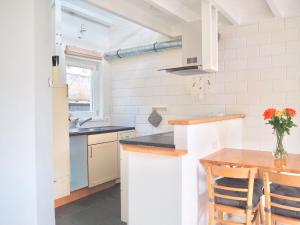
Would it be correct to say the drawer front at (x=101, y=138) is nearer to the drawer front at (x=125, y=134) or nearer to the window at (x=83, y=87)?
the drawer front at (x=125, y=134)

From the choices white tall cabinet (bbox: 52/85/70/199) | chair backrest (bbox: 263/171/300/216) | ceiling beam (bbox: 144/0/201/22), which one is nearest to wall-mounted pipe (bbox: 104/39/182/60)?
ceiling beam (bbox: 144/0/201/22)

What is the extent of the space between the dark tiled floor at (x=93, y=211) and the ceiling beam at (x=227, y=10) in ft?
8.33

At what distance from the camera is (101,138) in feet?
12.8

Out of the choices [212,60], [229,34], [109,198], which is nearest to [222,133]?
[212,60]

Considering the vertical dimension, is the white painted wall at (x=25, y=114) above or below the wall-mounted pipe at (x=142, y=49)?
below

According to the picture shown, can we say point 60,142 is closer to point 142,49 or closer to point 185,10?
point 142,49

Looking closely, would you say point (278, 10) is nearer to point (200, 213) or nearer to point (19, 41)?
point (200, 213)

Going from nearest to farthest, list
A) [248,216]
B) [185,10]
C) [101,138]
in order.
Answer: [248,216]
[185,10]
[101,138]

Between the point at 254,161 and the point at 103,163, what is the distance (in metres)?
2.35

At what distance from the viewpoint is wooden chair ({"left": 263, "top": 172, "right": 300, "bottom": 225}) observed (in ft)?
5.78

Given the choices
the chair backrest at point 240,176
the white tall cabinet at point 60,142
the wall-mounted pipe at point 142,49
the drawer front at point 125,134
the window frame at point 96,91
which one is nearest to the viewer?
the chair backrest at point 240,176

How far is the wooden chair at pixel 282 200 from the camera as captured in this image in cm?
176

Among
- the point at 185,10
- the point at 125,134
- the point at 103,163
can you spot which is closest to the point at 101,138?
the point at 103,163

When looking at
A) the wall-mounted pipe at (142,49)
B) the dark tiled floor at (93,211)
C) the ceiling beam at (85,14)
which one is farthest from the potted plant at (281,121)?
the ceiling beam at (85,14)
